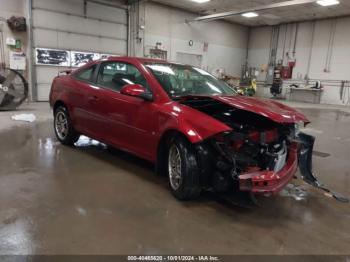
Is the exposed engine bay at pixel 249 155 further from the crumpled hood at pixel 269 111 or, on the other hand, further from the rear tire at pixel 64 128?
the rear tire at pixel 64 128

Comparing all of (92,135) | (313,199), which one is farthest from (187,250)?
(92,135)

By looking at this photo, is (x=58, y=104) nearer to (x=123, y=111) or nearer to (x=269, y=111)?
(x=123, y=111)

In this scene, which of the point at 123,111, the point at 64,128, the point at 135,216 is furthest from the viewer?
the point at 64,128

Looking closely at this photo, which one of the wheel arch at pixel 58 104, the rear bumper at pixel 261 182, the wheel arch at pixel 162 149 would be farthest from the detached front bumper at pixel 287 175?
the wheel arch at pixel 58 104

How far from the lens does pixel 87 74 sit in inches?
164

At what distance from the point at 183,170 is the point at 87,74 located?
2.26m

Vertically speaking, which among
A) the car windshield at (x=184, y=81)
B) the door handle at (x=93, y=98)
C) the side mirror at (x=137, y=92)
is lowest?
the door handle at (x=93, y=98)

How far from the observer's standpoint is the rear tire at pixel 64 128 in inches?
174

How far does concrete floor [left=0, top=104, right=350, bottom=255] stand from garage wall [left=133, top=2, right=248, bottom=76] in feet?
32.7

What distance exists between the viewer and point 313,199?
3.07 m

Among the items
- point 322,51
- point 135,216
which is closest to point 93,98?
point 135,216

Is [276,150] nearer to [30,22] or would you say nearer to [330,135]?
[330,135]

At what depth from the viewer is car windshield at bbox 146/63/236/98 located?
128 inches

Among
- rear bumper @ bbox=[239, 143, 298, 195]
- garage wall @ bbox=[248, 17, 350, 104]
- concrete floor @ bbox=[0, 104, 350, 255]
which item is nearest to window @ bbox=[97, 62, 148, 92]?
concrete floor @ bbox=[0, 104, 350, 255]
